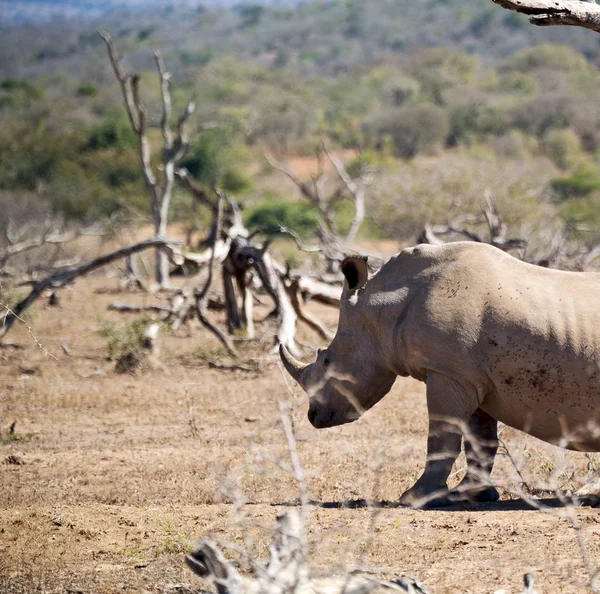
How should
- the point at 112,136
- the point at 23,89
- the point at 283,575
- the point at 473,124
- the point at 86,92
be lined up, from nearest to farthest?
the point at 283,575, the point at 112,136, the point at 473,124, the point at 23,89, the point at 86,92

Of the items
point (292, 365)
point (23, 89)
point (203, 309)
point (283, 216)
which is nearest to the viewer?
point (292, 365)

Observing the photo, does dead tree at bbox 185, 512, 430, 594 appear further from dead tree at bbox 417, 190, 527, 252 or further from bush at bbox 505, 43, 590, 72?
bush at bbox 505, 43, 590, 72

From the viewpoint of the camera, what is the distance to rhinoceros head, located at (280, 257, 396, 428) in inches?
293

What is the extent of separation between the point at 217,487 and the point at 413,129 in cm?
4395

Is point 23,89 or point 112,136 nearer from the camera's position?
point 112,136

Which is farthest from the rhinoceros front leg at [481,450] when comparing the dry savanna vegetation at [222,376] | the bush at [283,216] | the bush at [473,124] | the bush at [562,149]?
the bush at [473,124]

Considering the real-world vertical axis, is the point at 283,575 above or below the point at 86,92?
above

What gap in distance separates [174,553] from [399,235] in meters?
18.1

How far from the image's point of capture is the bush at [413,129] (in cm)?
4962

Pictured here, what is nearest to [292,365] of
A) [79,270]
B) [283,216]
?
[79,270]

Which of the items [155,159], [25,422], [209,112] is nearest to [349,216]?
[155,159]

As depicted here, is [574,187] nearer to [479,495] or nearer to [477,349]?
[479,495]

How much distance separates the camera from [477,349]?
22.3ft

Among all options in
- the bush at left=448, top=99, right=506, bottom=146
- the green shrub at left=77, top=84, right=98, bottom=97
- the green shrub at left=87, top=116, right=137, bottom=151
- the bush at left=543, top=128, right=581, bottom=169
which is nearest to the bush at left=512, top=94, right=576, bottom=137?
the bush at left=448, top=99, right=506, bottom=146
